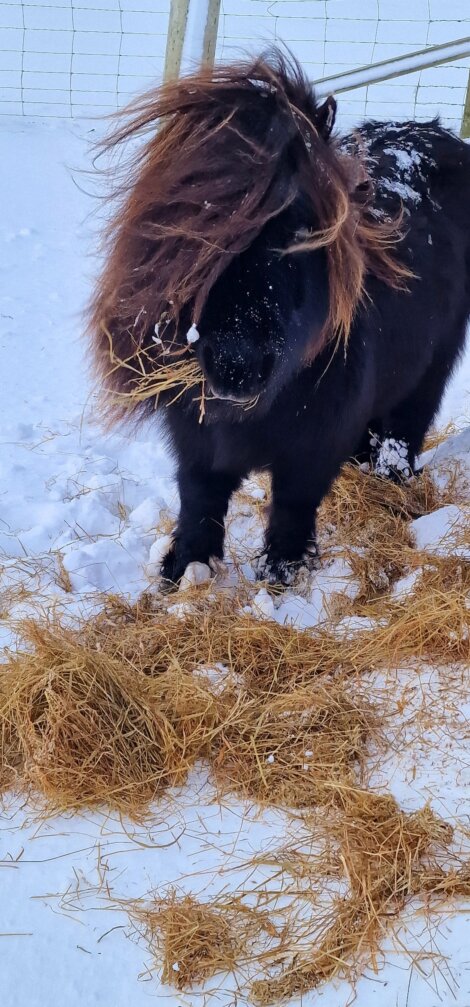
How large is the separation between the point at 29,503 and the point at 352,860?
2.16m

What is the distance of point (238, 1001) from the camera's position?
1691mm

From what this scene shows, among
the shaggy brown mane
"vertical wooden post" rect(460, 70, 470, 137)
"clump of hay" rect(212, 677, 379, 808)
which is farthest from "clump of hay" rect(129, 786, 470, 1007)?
"vertical wooden post" rect(460, 70, 470, 137)

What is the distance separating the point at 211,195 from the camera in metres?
2.26

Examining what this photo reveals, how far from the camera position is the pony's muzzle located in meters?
2.17

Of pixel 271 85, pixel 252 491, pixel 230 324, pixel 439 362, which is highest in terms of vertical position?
pixel 271 85

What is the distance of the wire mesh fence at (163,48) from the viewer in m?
8.85

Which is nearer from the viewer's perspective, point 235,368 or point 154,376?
point 235,368

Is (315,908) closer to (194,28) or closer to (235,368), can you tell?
(235,368)

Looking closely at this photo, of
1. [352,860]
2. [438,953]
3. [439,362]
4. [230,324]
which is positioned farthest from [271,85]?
[438,953]

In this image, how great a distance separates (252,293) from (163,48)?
1047cm

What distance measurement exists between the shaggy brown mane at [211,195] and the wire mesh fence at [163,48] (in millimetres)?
5346

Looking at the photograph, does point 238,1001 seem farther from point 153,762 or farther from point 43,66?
point 43,66

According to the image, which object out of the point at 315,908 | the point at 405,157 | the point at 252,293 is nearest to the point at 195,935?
the point at 315,908

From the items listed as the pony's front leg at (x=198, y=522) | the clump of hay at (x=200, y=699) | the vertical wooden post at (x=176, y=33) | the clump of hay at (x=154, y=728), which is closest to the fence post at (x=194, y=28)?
the vertical wooden post at (x=176, y=33)
